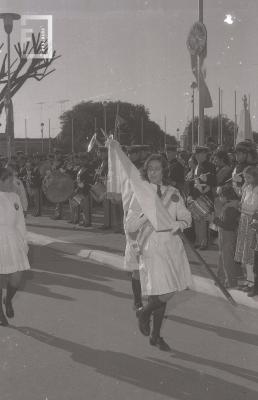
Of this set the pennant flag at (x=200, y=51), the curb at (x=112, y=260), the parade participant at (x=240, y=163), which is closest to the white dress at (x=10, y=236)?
the curb at (x=112, y=260)

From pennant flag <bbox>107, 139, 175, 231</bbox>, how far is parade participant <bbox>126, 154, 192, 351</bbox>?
2.8 inches

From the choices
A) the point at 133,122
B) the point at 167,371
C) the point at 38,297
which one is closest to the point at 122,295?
the point at 38,297

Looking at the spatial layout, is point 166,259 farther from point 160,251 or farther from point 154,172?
point 154,172

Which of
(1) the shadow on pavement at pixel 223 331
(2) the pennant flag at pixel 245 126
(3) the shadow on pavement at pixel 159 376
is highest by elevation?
(2) the pennant flag at pixel 245 126

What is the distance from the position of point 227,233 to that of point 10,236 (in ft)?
8.95

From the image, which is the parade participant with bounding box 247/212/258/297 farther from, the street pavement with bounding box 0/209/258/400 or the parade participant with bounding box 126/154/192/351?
the parade participant with bounding box 126/154/192/351

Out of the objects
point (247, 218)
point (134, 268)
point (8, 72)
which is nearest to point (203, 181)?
point (247, 218)

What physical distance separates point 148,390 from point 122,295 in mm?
3129

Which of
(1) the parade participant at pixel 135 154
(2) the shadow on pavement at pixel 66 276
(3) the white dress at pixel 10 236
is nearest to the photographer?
(3) the white dress at pixel 10 236

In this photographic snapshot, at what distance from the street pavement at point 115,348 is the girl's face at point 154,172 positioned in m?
1.39

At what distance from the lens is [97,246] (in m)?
11.3

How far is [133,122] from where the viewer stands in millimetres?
97125

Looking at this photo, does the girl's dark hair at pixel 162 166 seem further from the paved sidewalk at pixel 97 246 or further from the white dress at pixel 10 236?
the paved sidewalk at pixel 97 246

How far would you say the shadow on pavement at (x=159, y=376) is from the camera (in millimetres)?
4270
